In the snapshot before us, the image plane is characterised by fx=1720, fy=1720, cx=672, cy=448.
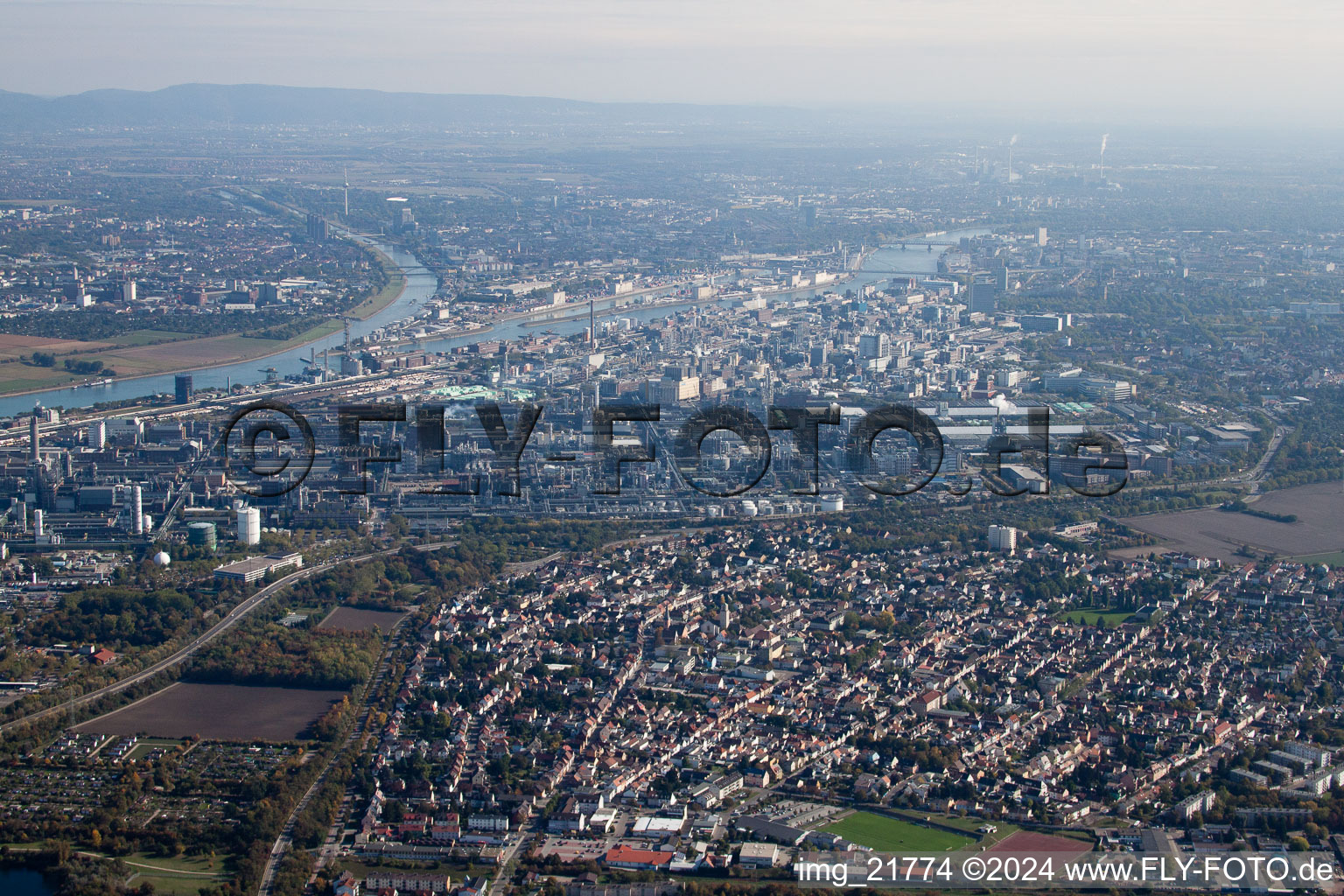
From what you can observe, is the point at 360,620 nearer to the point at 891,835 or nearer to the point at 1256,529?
the point at 891,835

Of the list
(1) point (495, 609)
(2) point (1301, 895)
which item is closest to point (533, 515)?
(1) point (495, 609)

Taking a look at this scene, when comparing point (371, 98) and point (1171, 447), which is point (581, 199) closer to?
point (1171, 447)

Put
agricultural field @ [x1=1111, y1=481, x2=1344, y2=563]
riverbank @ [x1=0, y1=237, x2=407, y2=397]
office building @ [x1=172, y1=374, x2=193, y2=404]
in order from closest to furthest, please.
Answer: agricultural field @ [x1=1111, y1=481, x2=1344, y2=563] < office building @ [x1=172, y1=374, x2=193, y2=404] < riverbank @ [x1=0, y1=237, x2=407, y2=397]

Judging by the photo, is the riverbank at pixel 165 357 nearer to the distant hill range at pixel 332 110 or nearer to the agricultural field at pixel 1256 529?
the agricultural field at pixel 1256 529

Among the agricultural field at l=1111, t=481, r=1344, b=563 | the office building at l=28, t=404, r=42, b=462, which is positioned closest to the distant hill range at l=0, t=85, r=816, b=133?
the office building at l=28, t=404, r=42, b=462

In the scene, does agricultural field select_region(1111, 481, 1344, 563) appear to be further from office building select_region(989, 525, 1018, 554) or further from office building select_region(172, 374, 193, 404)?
office building select_region(172, 374, 193, 404)

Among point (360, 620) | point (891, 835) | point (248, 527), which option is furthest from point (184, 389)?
point (891, 835)

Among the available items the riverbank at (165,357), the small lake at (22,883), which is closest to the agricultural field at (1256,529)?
the small lake at (22,883)

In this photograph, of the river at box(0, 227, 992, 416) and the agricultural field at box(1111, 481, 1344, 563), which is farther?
the river at box(0, 227, 992, 416)
